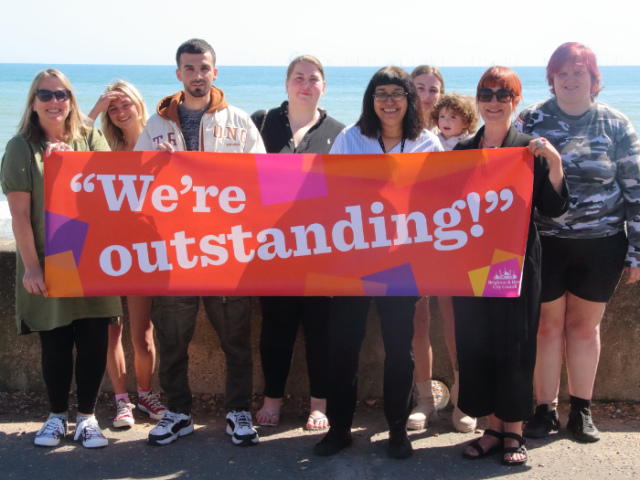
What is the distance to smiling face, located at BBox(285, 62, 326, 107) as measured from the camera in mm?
3852

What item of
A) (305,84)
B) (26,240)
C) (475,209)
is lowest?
(26,240)

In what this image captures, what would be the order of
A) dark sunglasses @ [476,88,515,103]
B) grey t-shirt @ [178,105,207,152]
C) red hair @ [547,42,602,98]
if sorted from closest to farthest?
1. dark sunglasses @ [476,88,515,103]
2. red hair @ [547,42,602,98]
3. grey t-shirt @ [178,105,207,152]

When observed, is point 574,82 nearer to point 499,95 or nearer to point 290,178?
point 499,95

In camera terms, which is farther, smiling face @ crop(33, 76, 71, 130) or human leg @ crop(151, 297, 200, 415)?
human leg @ crop(151, 297, 200, 415)

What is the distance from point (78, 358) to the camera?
344 cm

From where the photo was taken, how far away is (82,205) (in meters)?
3.33

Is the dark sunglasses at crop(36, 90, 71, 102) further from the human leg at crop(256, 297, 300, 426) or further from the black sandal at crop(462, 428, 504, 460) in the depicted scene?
the black sandal at crop(462, 428, 504, 460)

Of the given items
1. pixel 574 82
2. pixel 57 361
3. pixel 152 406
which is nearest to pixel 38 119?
pixel 57 361

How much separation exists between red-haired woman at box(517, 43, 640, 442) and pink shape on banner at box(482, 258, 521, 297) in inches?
14.2

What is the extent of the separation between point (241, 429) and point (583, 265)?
2.14m

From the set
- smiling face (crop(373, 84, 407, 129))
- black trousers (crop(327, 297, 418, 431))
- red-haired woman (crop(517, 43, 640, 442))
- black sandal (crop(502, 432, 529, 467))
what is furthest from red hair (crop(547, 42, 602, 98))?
black sandal (crop(502, 432, 529, 467))

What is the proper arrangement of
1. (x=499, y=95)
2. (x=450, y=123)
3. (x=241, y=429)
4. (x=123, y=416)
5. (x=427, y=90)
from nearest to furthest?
(x=499, y=95) < (x=241, y=429) < (x=123, y=416) < (x=450, y=123) < (x=427, y=90)

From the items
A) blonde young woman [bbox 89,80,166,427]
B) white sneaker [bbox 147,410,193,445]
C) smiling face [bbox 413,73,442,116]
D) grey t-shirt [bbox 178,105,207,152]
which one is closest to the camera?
white sneaker [bbox 147,410,193,445]

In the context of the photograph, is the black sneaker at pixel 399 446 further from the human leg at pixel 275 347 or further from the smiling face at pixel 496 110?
the smiling face at pixel 496 110
